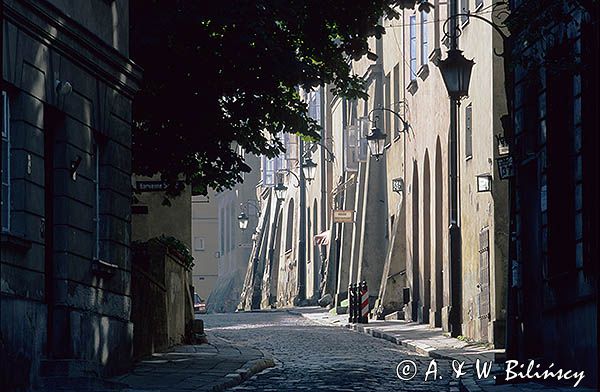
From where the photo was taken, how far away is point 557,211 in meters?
18.9

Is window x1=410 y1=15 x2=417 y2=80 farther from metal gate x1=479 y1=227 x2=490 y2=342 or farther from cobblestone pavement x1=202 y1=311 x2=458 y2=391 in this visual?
metal gate x1=479 y1=227 x2=490 y2=342

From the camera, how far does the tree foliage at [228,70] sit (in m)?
22.0

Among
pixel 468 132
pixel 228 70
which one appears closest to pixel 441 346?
pixel 468 132

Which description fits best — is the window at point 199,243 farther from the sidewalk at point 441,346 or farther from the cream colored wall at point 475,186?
the cream colored wall at point 475,186

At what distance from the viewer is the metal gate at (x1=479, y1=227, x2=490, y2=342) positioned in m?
29.1

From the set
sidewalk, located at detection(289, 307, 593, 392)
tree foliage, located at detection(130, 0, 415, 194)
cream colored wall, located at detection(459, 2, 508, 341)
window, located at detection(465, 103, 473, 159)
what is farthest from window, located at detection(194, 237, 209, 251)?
tree foliage, located at detection(130, 0, 415, 194)

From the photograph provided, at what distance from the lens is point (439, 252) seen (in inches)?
1484

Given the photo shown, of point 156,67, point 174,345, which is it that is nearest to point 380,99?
point 174,345

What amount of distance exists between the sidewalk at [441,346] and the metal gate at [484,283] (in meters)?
0.53

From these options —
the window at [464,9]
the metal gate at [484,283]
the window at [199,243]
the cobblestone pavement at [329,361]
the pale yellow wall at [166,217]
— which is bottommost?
the cobblestone pavement at [329,361]

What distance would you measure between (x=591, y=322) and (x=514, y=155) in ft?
13.9

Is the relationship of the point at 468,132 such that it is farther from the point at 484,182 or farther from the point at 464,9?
the point at 484,182

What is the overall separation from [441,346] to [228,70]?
760 centimetres

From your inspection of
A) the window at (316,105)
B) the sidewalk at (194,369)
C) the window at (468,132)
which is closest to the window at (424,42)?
the window at (468,132)
